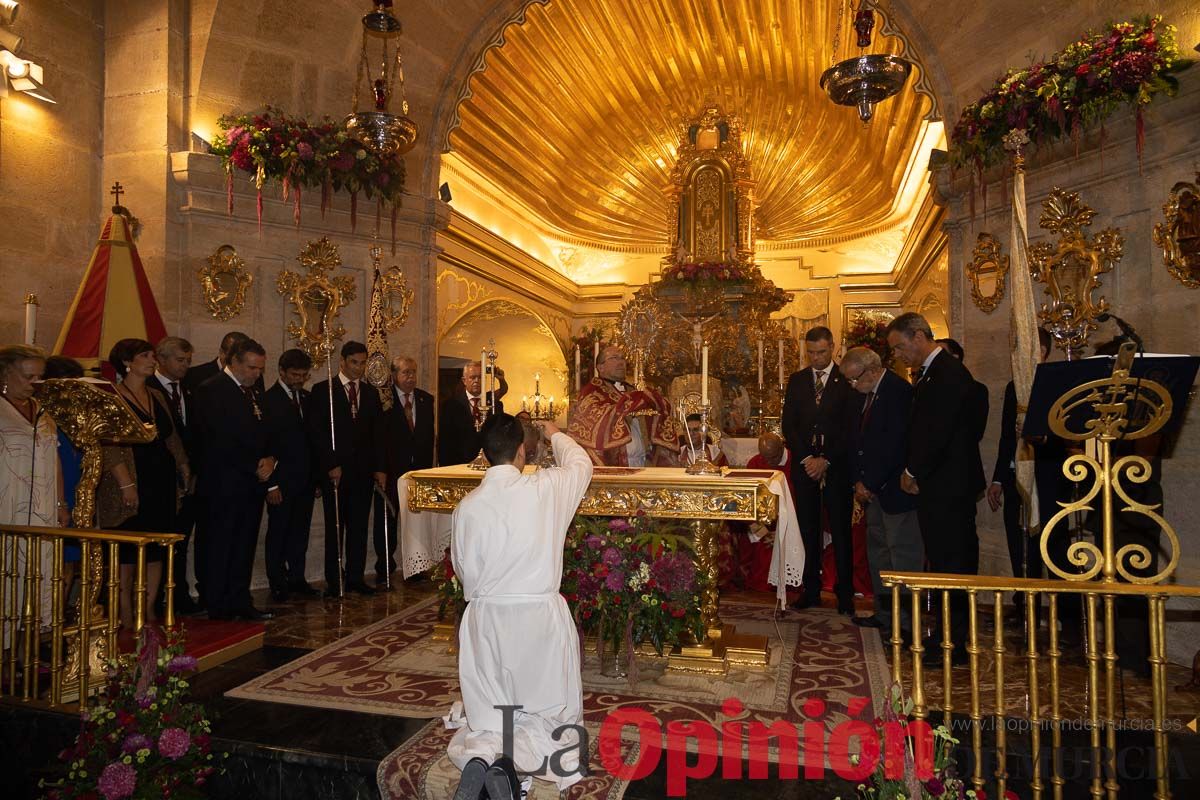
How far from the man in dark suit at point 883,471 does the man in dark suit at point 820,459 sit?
392 mm

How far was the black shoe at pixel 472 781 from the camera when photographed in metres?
2.73

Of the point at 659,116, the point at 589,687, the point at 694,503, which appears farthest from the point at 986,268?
the point at 659,116

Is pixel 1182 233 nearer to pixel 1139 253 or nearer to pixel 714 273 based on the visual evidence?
pixel 1139 253

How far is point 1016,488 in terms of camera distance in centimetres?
544

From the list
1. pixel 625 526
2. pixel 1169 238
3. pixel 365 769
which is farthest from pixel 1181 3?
pixel 365 769

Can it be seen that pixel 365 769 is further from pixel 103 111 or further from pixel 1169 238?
pixel 103 111

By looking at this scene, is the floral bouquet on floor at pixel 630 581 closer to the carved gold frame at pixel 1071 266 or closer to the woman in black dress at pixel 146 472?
the woman in black dress at pixel 146 472

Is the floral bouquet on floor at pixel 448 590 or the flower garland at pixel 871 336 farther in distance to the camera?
the flower garland at pixel 871 336

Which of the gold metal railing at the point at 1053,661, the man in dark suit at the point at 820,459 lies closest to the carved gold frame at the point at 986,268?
the man in dark suit at the point at 820,459

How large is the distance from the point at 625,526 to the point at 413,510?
1.39 m

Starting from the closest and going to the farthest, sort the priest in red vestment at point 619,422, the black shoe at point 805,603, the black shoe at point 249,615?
1. the priest in red vestment at point 619,422
2. the black shoe at point 249,615
3. the black shoe at point 805,603

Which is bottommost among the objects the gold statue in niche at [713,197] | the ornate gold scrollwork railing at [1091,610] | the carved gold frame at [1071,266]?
the ornate gold scrollwork railing at [1091,610]

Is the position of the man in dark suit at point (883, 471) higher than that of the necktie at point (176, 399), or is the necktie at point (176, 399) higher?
the necktie at point (176, 399)

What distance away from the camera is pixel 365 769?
3.30 meters
